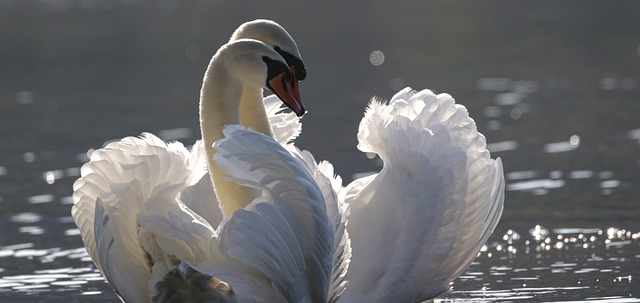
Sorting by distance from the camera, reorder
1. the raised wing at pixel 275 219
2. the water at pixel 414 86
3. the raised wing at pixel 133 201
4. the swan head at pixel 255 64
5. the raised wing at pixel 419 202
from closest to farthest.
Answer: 1. the raised wing at pixel 275 219
2. the raised wing at pixel 133 201
3. the swan head at pixel 255 64
4. the raised wing at pixel 419 202
5. the water at pixel 414 86

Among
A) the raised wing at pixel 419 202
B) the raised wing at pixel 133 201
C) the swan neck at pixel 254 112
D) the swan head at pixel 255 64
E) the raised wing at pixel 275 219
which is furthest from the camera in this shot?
the swan neck at pixel 254 112

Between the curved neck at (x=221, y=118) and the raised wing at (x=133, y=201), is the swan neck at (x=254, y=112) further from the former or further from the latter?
the raised wing at (x=133, y=201)

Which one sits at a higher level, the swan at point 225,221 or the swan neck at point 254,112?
the swan neck at point 254,112

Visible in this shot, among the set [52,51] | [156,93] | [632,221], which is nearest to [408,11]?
[52,51]

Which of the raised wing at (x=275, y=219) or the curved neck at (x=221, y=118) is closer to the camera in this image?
the raised wing at (x=275, y=219)

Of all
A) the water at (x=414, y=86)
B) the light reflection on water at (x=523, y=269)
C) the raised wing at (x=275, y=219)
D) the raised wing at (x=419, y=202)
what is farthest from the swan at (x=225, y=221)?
the water at (x=414, y=86)

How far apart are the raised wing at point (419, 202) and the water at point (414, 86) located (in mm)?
497

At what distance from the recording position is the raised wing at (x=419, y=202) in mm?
7117

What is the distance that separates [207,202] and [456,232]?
147 centimetres

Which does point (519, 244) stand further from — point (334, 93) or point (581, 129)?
point (334, 93)

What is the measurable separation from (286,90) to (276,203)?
1186 millimetres

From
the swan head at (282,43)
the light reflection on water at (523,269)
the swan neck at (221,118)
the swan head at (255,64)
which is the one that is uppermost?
the swan head at (282,43)

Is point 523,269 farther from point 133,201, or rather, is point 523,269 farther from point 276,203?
point 133,201

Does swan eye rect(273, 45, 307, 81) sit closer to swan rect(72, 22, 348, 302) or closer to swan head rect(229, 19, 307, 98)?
swan head rect(229, 19, 307, 98)
